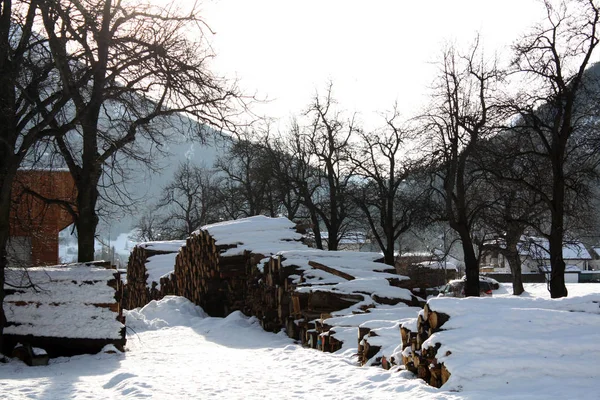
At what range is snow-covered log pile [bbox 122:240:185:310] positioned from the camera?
23.4m

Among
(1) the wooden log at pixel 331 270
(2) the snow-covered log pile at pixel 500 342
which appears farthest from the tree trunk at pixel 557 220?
(2) the snow-covered log pile at pixel 500 342

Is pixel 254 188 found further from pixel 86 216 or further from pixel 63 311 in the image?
pixel 63 311

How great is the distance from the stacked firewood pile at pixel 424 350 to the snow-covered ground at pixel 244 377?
6.1 inches

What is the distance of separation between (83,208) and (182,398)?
Result: 896 cm

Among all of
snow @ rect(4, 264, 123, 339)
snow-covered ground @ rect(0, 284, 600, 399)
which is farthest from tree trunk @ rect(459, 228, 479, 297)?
snow @ rect(4, 264, 123, 339)

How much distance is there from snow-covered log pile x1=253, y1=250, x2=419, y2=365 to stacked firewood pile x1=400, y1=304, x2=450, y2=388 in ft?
2.71

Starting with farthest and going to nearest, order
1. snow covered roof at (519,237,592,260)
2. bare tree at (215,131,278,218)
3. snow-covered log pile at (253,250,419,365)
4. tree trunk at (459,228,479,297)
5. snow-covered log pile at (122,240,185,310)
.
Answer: bare tree at (215,131,278,218)
snow-covered log pile at (122,240,185,310)
snow covered roof at (519,237,592,260)
tree trunk at (459,228,479,297)
snow-covered log pile at (253,250,419,365)

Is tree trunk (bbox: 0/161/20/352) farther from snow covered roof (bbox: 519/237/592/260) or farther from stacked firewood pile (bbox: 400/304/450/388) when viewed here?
snow covered roof (bbox: 519/237/592/260)

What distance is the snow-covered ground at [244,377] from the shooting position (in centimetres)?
639

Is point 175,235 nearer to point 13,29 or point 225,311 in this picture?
point 225,311

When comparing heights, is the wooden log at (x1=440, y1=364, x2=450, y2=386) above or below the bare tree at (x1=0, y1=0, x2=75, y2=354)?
below

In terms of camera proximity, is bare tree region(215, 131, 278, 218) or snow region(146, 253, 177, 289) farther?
bare tree region(215, 131, 278, 218)

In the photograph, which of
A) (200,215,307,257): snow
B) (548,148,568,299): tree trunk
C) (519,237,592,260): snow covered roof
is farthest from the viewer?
(519,237,592,260): snow covered roof

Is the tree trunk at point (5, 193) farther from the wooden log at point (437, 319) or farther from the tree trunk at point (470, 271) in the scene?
the tree trunk at point (470, 271)
